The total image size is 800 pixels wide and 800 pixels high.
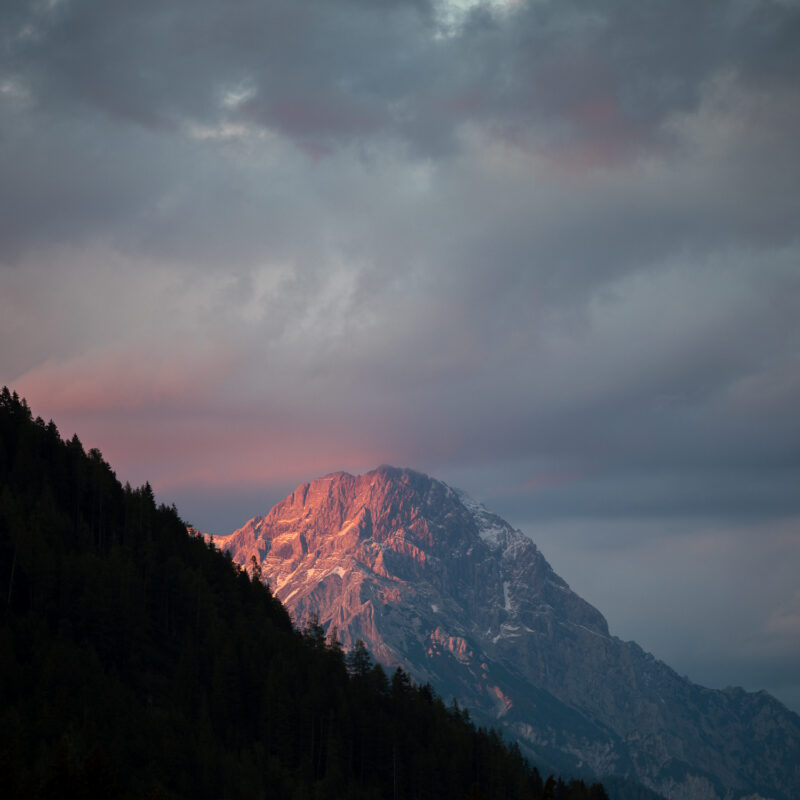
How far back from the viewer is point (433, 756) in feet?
583

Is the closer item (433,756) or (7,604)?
(7,604)

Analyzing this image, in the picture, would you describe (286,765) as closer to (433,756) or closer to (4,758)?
(433,756)

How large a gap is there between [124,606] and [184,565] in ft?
114

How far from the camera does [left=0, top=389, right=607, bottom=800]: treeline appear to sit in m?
137

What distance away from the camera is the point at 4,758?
85.2 m

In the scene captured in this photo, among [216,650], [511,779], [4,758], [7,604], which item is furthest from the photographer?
[511,779]

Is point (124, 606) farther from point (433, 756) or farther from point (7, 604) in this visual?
point (433, 756)

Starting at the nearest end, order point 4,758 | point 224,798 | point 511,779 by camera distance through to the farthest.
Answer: point 4,758, point 224,798, point 511,779

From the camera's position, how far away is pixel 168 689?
16275cm

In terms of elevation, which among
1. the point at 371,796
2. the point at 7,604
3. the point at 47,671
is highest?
the point at 7,604

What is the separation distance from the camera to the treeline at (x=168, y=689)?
449 feet

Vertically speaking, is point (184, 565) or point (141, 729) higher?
point (184, 565)

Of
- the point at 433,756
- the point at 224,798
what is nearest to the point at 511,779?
the point at 433,756

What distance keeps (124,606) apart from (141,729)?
92.9 ft
